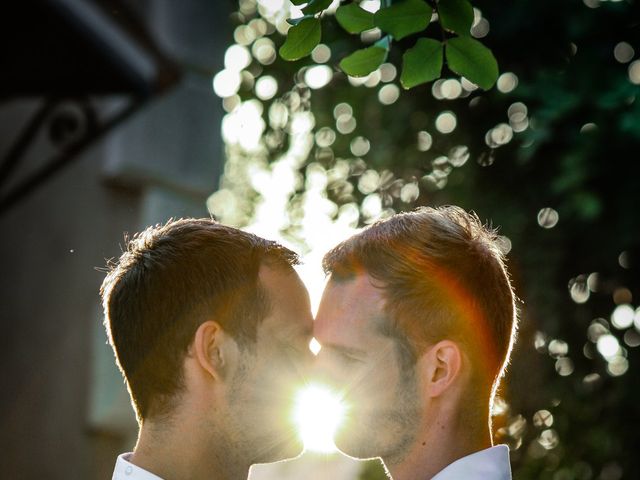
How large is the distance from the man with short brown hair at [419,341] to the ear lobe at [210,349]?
32 cm

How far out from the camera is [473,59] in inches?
94.3

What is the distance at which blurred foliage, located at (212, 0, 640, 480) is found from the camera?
15.8 ft

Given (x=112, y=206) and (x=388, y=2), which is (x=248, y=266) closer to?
(x=388, y=2)

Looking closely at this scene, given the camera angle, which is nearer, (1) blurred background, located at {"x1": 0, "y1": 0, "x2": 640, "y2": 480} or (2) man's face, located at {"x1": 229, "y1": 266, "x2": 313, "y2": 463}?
(2) man's face, located at {"x1": 229, "y1": 266, "x2": 313, "y2": 463}

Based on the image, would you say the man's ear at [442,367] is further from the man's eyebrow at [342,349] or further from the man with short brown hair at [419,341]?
the man's eyebrow at [342,349]

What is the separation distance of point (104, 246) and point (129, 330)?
4.84 meters

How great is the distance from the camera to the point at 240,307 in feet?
10.0

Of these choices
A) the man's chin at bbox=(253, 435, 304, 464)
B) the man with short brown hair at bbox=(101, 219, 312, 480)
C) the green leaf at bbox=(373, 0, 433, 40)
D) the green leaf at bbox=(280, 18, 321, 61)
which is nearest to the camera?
the green leaf at bbox=(373, 0, 433, 40)

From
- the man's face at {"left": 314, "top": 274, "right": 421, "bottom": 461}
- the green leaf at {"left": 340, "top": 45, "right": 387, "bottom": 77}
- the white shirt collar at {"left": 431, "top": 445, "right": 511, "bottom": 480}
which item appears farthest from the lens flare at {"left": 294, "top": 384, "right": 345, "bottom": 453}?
the green leaf at {"left": 340, "top": 45, "right": 387, "bottom": 77}

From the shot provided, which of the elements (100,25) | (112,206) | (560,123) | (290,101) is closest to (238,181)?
(112,206)

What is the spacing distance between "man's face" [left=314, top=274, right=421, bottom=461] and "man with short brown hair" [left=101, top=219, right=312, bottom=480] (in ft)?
0.39

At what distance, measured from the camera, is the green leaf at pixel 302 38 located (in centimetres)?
244

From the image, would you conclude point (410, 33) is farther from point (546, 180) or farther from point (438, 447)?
point (546, 180)

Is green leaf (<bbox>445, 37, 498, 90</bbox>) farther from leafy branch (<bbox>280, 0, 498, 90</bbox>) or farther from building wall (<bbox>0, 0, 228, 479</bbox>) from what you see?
building wall (<bbox>0, 0, 228, 479</bbox>)
